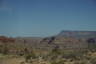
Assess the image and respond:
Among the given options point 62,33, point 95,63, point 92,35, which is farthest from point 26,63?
point 62,33

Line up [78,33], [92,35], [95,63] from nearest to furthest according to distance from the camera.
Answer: [95,63] < [92,35] < [78,33]

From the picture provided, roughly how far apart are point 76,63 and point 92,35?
112394mm

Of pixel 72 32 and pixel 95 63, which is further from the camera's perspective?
pixel 72 32

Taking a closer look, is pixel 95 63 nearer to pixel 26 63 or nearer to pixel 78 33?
pixel 26 63

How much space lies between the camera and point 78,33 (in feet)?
528

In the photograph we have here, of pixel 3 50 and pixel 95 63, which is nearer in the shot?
pixel 95 63

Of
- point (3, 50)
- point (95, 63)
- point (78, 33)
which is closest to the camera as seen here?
point (95, 63)

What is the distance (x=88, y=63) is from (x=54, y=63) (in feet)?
14.4

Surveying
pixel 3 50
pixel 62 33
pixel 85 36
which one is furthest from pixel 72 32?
pixel 3 50

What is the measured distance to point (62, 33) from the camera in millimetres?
174250

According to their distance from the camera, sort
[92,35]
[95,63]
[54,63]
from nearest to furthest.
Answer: [95,63] < [54,63] < [92,35]

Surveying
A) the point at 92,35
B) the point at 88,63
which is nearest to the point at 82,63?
the point at 88,63

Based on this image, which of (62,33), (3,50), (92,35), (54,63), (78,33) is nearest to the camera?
(54,63)

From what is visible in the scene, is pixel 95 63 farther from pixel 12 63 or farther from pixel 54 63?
pixel 12 63
